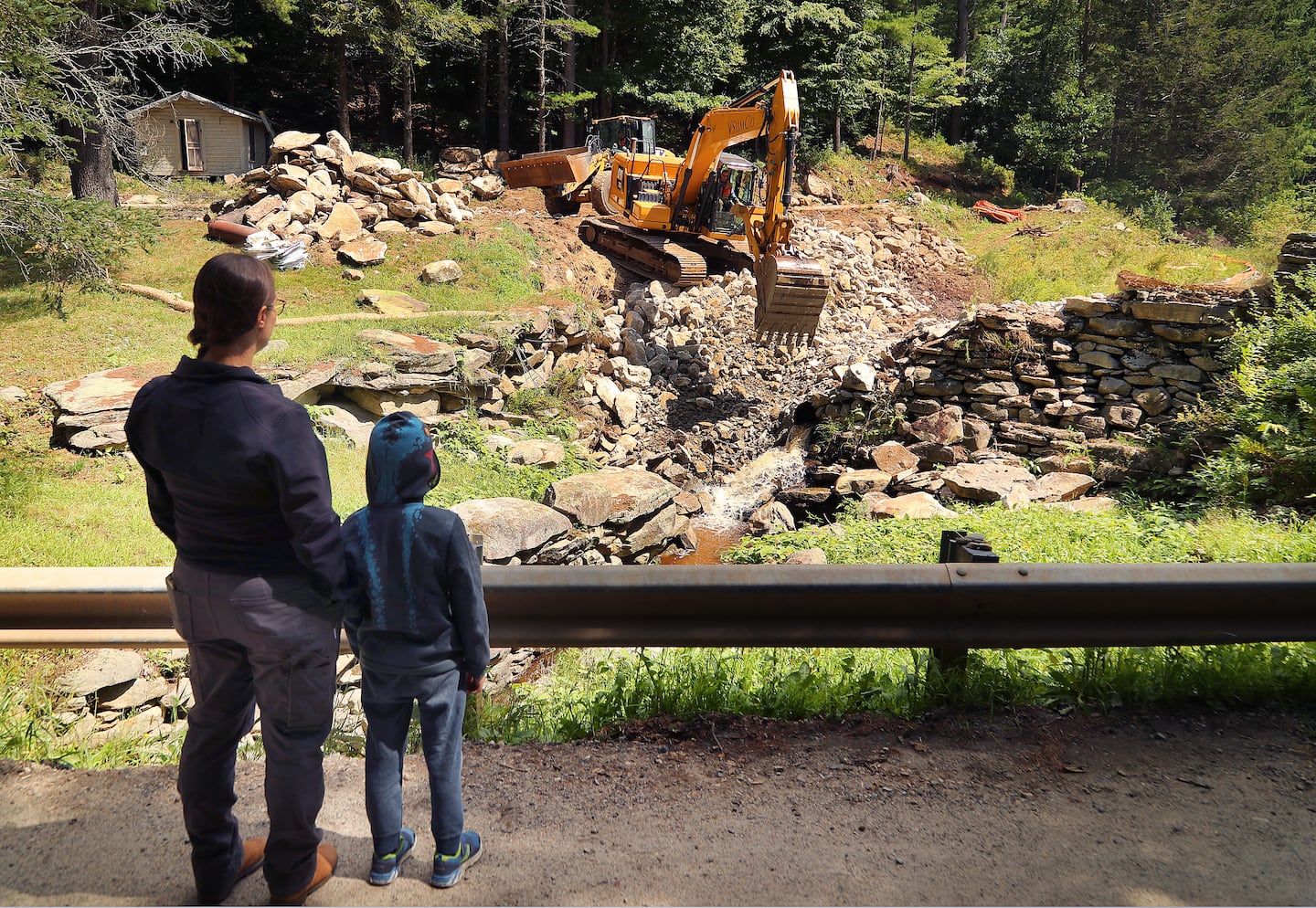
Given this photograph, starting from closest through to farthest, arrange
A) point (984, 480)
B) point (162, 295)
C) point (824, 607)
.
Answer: point (824, 607) < point (984, 480) < point (162, 295)

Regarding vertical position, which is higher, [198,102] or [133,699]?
[198,102]

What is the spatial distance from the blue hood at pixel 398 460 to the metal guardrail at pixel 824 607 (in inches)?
30.5

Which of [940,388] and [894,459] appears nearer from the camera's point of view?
[894,459]

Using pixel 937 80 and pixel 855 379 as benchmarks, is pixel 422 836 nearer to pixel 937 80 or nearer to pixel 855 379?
pixel 855 379

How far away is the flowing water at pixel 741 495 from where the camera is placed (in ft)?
36.3

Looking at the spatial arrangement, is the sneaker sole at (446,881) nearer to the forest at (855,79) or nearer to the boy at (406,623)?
the boy at (406,623)

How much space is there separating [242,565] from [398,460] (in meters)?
0.50

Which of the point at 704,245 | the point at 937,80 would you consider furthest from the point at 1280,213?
the point at 704,245

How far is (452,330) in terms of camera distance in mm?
13789

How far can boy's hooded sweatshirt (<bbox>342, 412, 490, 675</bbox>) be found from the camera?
2.57 m

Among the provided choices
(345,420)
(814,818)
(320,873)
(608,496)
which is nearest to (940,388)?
(608,496)

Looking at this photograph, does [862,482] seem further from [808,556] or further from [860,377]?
[808,556]

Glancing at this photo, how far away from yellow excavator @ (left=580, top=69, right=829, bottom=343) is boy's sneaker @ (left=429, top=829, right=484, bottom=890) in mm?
11560

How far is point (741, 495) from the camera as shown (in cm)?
1280
